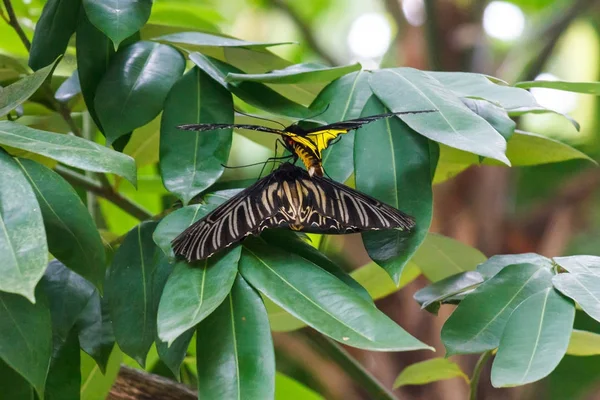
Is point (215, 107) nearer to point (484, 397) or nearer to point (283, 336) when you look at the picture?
point (484, 397)

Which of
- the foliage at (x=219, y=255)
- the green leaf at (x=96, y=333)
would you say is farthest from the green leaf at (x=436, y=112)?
the green leaf at (x=96, y=333)

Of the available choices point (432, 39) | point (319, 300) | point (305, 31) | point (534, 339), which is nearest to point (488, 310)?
point (534, 339)

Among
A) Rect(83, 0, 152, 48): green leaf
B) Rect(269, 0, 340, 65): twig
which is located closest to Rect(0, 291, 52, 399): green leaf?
Rect(83, 0, 152, 48): green leaf

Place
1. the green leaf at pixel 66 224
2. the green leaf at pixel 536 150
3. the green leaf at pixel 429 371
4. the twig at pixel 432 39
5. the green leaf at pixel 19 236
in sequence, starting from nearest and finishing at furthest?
the green leaf at pixel 19 236 → the green leaf at pixel 66 224 → the green leaf at pixel 536 150 → the green leaf at pixel 429 371 → the twig at pixel 432 39

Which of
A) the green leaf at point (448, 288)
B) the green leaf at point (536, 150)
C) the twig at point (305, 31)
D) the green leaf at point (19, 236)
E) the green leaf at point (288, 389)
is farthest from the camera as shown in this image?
the twig at point (305, 31)

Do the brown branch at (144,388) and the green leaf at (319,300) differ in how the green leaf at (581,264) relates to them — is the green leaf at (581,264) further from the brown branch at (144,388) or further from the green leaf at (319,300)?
the brown branch at (144,388)

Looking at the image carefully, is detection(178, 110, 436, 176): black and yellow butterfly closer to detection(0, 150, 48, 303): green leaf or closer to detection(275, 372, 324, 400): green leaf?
detection(0, 150, 48, 303): green leaf

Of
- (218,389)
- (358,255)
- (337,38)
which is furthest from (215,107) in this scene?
(337,38)
